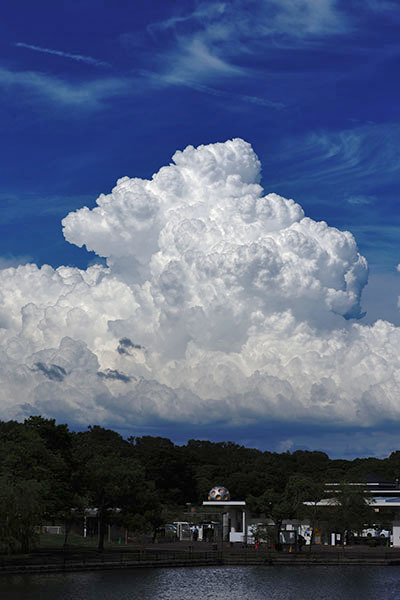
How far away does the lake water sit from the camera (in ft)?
171

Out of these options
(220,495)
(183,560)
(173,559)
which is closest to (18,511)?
(173,559)

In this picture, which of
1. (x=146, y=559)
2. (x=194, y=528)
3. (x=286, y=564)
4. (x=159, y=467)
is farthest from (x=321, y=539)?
(x=159, y=467)

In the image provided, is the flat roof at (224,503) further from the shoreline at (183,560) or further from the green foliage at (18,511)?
the green foliage at (18,511)

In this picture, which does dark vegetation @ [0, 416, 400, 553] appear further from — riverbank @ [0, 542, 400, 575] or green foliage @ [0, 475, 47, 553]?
riverbank @ [0, 542, 400, 575]

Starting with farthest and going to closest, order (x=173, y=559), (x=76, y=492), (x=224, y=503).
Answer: (x=224, y=503) < (x=76, y=492) < (x=173, y=559)

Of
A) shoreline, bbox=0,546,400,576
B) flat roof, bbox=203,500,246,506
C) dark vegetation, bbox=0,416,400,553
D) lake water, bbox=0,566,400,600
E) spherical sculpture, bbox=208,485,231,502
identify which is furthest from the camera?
spherical sculpture, bbox=208,485,231,502

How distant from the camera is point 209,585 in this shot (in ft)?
192

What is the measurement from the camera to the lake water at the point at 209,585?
5203 centimetres

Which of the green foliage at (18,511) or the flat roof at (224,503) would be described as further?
the flat roof at (224,503)

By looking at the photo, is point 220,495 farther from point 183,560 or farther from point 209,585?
point 209,585

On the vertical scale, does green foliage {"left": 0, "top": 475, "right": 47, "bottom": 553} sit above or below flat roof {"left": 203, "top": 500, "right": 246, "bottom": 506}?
below

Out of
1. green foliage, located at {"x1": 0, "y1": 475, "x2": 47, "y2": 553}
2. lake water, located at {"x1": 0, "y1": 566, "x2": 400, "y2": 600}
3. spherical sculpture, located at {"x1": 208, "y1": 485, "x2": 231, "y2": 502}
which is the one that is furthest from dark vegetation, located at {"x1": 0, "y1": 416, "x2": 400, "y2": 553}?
spherical sculpture, located at {"x1": 208, "y1": 485, "x2": 231, "y2": 502}

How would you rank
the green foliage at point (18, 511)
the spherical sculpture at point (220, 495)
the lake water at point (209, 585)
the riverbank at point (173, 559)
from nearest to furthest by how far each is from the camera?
1. the lake water at point (209, 585)
2. the green foliage at point (18, 511)
3. the riverbank at point (173, 559)
4. the spherical sculpture at point (220, 495)


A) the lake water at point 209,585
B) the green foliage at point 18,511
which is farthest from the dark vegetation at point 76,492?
the lake water at point 209,585
